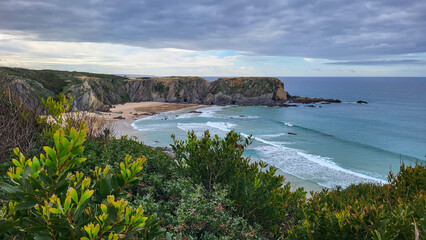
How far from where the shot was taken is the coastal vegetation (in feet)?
5.27

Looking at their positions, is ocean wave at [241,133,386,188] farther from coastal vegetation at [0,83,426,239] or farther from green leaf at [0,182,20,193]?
green leaf at [0,182,20,193]

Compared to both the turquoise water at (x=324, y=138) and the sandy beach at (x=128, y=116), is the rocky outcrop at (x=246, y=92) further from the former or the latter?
the turquoise water at (x=324, y=138)

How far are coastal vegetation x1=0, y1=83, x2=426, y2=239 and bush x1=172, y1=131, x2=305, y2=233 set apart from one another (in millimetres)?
25

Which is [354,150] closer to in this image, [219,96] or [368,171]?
[368,171]

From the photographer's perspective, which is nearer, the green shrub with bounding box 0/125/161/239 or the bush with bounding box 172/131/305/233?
the green shrub with bounding box 0/125/161/239

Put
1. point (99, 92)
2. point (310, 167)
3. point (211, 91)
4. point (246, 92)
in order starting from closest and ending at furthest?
point (310, 167) → point (99, 92) → point (246, 92) → point (211, 91)

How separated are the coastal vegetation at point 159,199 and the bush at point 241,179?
1.0 inches

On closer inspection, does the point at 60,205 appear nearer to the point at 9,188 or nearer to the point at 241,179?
the point at 9,188

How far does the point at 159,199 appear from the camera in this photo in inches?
224

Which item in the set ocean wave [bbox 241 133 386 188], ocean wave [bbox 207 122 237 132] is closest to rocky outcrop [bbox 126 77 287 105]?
ocean wave [bbox 207 122 237 132]

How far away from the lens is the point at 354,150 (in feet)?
117

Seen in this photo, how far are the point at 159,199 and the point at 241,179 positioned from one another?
1.79m

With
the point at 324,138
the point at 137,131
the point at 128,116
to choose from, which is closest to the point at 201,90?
the point at 128,116

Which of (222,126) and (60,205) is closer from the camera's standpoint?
(60,205)
